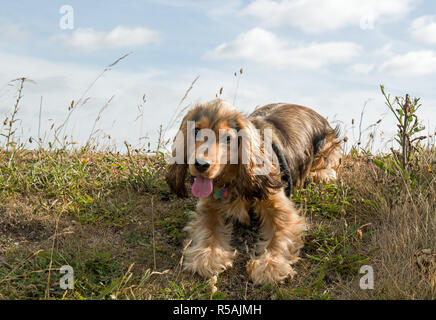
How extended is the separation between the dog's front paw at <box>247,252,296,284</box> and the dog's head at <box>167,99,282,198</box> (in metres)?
0.72

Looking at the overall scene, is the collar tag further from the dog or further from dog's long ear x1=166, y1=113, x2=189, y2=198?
dog's long ear x1=166, y1=113, x2=189, y2=198

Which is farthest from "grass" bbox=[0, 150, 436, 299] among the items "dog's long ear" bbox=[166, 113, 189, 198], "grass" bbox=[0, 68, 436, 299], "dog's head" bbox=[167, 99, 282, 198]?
"dog's head" bbox=[167, 99, 282, 198]

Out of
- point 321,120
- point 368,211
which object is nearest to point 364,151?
point 321,120

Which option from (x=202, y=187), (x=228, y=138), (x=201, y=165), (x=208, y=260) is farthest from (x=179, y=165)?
(x=208, y=260)

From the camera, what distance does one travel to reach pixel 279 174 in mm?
4777

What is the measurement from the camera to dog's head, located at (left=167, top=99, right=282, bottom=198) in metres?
3.93

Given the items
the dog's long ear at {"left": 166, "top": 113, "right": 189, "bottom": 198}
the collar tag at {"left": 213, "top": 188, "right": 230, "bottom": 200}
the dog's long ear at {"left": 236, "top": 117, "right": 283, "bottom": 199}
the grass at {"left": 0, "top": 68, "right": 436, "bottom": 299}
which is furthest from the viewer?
the collar tag at {"left": 213, "top": 188, "right": 230, "bottom": 200}

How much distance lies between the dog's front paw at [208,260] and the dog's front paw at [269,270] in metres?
0.24

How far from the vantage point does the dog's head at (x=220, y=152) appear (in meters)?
3.93

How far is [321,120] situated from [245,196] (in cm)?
247

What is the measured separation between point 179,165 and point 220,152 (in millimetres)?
825

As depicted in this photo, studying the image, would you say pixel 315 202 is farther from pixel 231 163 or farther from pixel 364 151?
pixel 364 151

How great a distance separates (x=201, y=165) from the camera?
12.5 ft

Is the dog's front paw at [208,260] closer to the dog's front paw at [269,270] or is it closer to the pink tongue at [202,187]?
the dog's front paw at [269,270]
